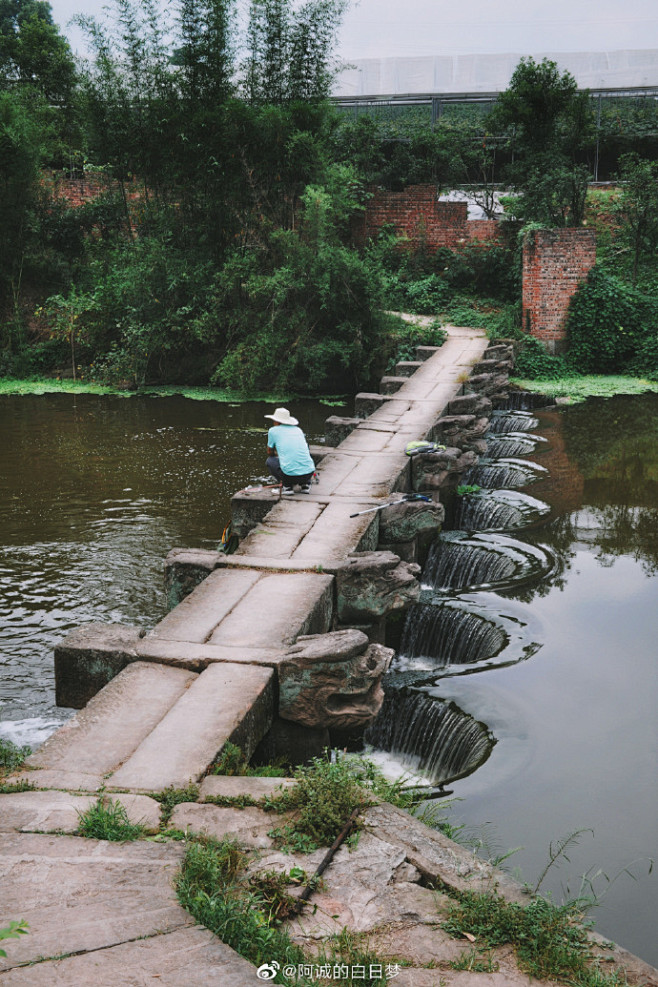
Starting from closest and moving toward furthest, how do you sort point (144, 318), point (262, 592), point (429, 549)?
point (262, 592) → point (429, 549) → point (144, 318)

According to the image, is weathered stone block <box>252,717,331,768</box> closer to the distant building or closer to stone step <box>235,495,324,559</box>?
stone step <box>235,495,324,559</box>

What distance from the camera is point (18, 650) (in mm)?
6816

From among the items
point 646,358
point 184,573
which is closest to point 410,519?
point 184,573

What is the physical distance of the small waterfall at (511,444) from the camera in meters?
12.3

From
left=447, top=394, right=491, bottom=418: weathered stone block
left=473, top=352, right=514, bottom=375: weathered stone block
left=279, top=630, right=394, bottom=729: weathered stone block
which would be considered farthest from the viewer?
left=473, top=352, right=514, bottom=375: weathered stone block

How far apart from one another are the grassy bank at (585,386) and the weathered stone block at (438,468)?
6235mm

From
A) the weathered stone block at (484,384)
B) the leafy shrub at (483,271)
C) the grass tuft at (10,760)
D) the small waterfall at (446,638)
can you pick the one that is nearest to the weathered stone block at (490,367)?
the weathered stone block at (484,384)

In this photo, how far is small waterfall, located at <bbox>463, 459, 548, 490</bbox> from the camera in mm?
11062

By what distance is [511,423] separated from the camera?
45.3 ft

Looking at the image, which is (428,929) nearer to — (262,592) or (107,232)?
(262,592)

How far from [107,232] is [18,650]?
45.5 feet

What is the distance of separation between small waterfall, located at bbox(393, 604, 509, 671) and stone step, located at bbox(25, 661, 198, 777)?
8.45 ft

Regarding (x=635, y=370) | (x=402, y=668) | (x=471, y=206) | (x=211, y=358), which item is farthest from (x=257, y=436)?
(x=471, y=206)

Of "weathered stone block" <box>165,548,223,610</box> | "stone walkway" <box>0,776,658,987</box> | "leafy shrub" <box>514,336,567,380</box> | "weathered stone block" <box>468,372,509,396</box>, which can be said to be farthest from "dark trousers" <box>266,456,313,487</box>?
"leafy shrub" <box>514,336,567,380</box>
